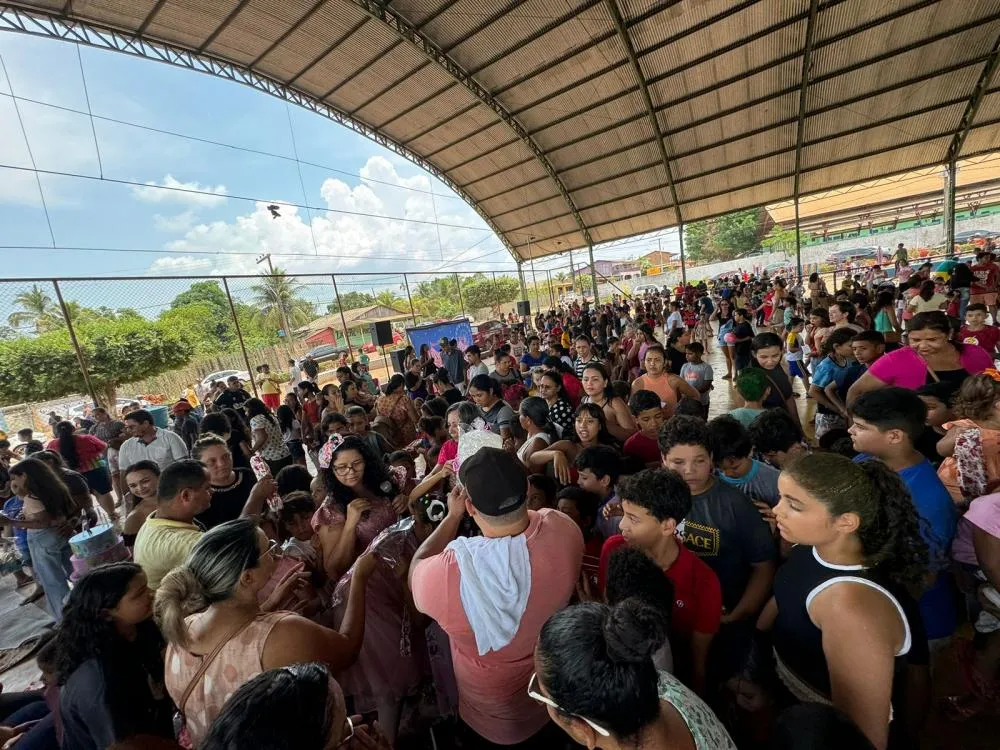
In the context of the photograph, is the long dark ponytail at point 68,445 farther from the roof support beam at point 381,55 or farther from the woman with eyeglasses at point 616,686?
the roof support beam at point 381,55

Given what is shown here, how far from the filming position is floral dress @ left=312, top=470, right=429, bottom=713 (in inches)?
69.1

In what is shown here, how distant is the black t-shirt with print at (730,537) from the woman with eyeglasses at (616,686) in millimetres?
849

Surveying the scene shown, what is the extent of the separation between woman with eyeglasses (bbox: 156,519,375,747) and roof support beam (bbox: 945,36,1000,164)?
59.4ft

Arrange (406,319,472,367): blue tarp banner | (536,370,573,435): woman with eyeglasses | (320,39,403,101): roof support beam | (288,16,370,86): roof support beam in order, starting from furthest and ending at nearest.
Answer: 1. (320,39,403,101): roof support beam
2. (288,16,370,86): roof support beam
3. (406,319,472,367): blue tarp banner
4. (536,370,573,435): woman with eyeglasses

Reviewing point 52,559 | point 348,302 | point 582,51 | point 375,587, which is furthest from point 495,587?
point 348,302

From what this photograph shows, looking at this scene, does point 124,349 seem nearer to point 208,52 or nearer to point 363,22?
point 208,52

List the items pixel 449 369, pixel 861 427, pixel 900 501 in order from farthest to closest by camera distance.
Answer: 1. pixel 449 369
2. pixel 861 427
3. pixel 900 501

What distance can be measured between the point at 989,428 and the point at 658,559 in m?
1.65

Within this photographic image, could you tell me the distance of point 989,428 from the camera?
72.1 inches

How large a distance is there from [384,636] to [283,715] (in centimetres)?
104

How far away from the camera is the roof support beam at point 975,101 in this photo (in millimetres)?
10820

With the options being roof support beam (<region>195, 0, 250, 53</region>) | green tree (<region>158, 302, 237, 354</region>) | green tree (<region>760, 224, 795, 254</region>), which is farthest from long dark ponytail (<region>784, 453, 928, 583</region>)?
green tree (<region>760, 224, 795, 254</region>)

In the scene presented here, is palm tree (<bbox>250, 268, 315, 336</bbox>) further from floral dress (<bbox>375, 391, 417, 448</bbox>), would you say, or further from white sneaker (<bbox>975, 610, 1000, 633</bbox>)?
white sneaker (<bbox>975, 610, 1000, 633</bbox>)

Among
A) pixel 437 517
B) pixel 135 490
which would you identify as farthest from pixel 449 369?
pixel 437 517
